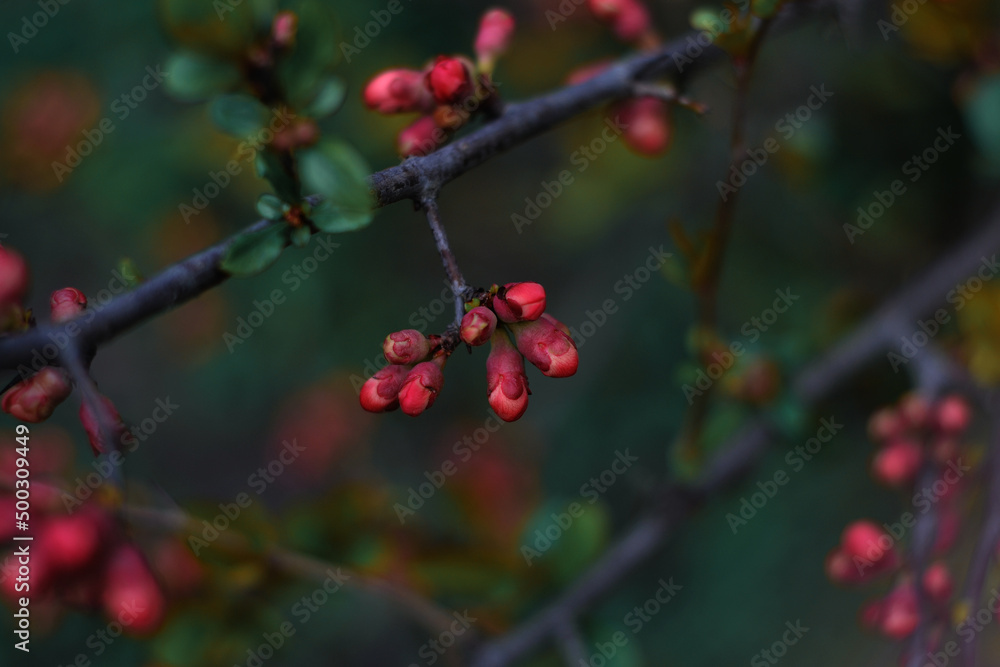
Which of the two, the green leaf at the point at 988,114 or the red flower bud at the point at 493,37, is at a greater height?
the red flower bud at the point at 493,37

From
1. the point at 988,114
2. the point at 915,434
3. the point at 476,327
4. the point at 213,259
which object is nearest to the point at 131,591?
the point at 213,259

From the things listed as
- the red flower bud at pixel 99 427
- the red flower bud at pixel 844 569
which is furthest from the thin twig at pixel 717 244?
the red flower bud at pixel 99 427

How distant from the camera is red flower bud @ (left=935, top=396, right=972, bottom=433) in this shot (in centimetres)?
118

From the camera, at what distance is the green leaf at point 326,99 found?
2.43 ft

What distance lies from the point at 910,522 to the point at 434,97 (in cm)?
105

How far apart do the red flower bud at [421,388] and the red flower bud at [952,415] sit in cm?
88

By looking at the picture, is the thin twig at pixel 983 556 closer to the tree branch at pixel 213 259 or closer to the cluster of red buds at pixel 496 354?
the cluster of red buds at pixel 496 354

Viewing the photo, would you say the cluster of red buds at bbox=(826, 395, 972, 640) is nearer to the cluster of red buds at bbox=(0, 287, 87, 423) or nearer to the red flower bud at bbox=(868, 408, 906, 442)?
the red flower bud at bbox=(868, 408, 906, 442)

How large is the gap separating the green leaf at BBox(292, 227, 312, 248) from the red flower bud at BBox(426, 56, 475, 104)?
0.21 metres

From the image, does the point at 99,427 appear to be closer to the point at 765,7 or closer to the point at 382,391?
the point at 382,391

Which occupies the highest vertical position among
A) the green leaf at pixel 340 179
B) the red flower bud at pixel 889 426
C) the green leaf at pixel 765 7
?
the green leaf at pixel 765 7

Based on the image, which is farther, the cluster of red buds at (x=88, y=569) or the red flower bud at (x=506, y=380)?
the cluster of red buds at (x=88, y=569)

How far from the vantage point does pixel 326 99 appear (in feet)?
2.47

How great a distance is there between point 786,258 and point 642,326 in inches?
18.3
